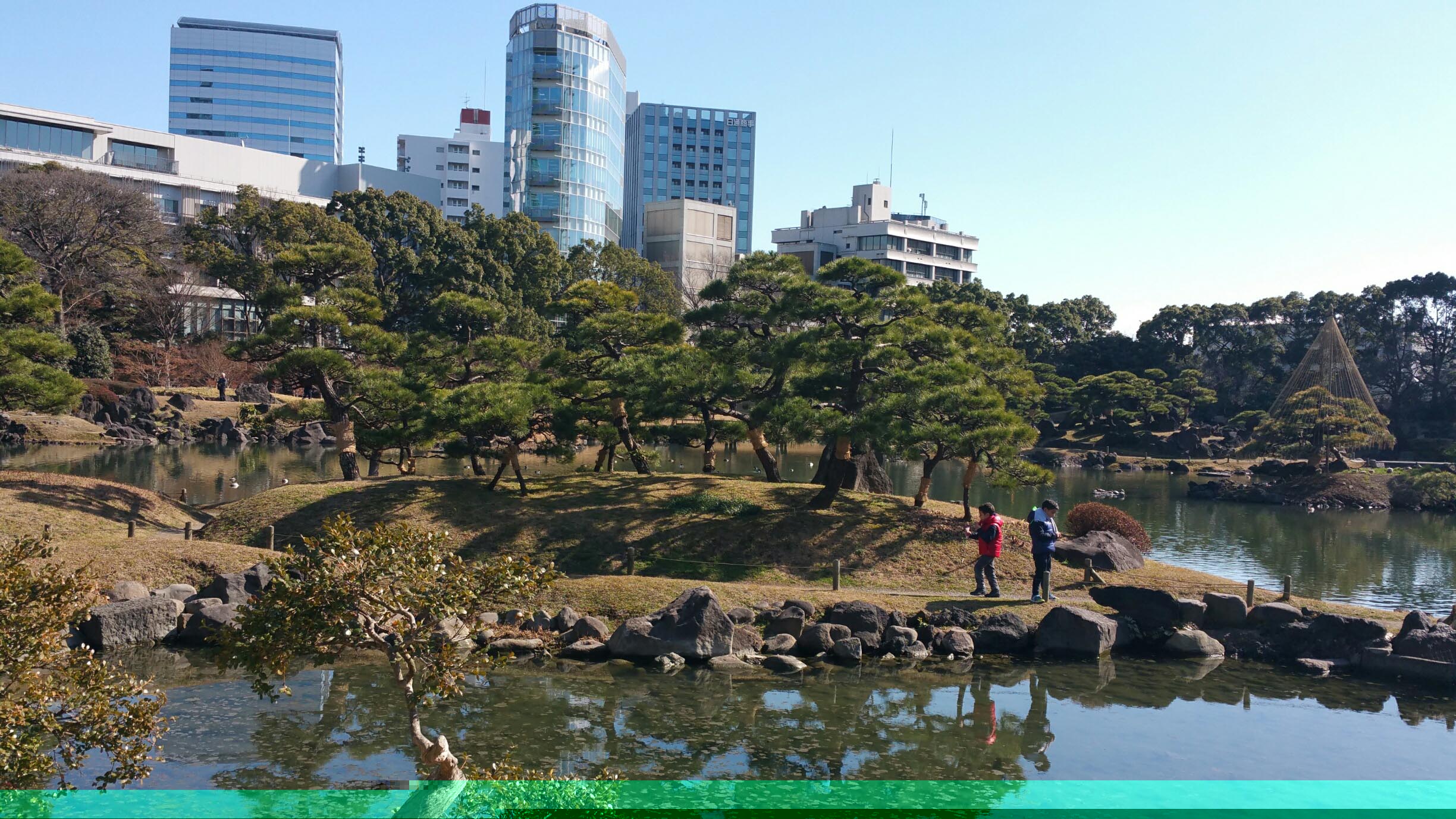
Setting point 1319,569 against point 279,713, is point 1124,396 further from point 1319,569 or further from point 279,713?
point 279,713

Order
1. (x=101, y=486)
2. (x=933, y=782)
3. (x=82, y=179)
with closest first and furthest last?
(x=933, y=782) → (x=101, y=486) → (x=82, y=179)

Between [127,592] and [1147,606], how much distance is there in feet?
59.0

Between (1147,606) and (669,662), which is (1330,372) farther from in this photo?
(669,662)

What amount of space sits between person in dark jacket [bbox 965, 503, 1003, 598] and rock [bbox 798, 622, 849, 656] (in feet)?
11.2

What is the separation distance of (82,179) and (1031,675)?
58.6 meters

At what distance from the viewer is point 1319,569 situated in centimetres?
2989

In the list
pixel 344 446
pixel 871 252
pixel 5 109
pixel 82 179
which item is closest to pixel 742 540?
pixel 344 446

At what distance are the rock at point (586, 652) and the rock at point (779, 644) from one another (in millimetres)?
2625

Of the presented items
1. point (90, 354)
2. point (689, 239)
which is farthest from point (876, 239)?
point (90, 354)

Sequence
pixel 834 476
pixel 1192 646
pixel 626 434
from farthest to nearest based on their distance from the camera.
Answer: pixel 626 434, pixel 834 476, pixel 1192 646

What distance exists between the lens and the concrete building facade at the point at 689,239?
84.8 m

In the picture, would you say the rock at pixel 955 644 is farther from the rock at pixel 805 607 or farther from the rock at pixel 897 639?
the rock at pixel 805 607

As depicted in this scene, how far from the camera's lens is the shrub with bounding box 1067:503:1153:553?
25.3 meters

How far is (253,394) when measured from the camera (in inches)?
2309
